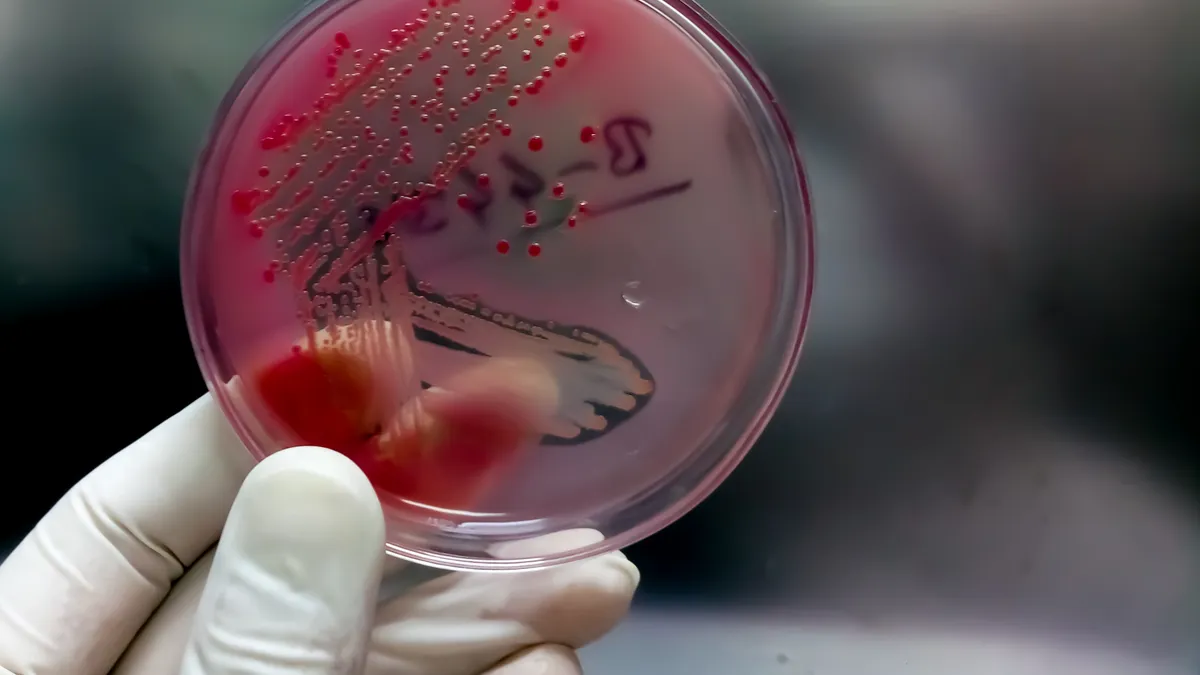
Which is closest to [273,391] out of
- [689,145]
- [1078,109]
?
[689,145]

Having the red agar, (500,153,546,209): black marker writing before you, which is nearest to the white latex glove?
the red agar

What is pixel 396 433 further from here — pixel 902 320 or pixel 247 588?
pixel 902 320

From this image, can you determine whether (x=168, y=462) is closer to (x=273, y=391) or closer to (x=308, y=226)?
(x=273, y=391)

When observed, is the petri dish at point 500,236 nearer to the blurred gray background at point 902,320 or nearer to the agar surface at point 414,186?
the agar surface at point 414,186

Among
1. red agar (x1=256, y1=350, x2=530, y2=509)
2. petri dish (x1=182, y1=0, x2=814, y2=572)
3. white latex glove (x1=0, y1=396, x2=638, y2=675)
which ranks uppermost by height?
petri dish (x1=182, y1=0, x2=814, y2=572)

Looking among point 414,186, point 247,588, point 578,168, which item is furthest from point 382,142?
point 247,588

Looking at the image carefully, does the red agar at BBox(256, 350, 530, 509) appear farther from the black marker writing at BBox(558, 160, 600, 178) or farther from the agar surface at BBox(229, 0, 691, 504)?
the black marker writing at BBox(558, 160, 600, 178)

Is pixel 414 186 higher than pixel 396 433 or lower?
higher

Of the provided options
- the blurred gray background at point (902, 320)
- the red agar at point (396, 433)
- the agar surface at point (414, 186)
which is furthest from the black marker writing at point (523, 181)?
the blurred gray background at point (902, 320)
